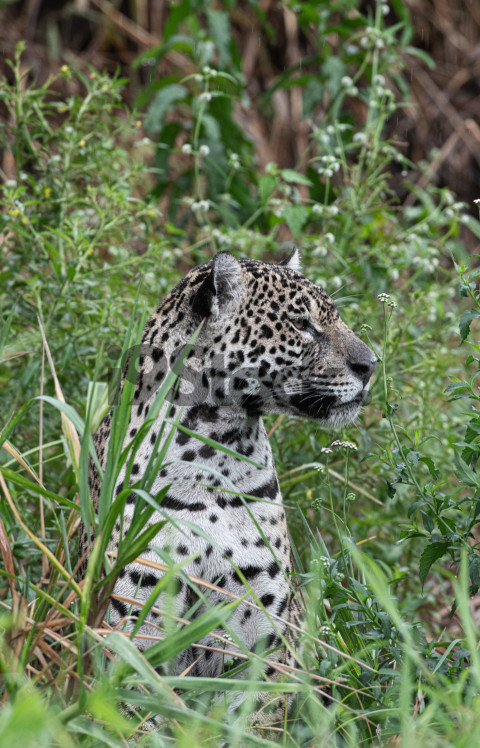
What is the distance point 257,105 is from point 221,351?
6.24m

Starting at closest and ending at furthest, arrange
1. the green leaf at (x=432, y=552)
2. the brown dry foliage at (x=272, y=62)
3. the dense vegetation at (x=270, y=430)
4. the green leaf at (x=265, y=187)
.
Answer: the dense vegetation at (x=270, y=430) → the green leaf at (x=432, y=552) → the green leaf at (x=265, y=187) → the brown dry foliage at (x=272, y=62)

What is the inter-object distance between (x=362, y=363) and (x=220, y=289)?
594 mm

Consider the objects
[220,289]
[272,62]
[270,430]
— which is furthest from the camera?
[272,62]

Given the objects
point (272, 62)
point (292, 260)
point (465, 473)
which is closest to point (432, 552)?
point (465, 473)

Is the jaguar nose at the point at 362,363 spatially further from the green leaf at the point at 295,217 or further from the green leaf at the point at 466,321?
the green leaf at the point at 295,217

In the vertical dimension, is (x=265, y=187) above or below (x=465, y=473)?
above

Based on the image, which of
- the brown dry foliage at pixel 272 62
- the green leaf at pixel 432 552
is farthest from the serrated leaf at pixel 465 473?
the brown dry foliage at pixel 272 62

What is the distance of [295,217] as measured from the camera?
499 cm

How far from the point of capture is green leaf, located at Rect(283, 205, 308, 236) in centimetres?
491

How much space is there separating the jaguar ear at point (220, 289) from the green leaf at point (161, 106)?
110 inches

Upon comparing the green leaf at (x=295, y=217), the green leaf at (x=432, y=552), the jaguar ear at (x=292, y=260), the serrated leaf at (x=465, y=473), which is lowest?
the green leaf at (x=432, y=552)

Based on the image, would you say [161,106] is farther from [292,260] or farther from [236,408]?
[236,408]

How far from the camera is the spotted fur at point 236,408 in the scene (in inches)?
122

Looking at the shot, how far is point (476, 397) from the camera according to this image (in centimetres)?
278
